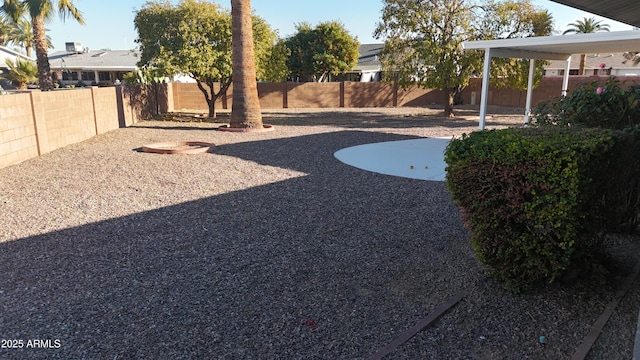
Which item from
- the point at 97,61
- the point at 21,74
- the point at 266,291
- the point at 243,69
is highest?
the point at 97,61

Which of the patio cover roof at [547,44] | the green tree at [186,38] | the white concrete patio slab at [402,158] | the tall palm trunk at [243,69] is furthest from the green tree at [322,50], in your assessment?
the patio cover roof at [547,44]

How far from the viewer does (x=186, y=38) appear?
1962 centimetres

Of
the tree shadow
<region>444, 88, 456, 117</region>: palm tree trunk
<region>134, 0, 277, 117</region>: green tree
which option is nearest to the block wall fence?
<region>134, 0, 277, 117</region>: green tree

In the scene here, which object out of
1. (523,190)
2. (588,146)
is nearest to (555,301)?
(523,190)

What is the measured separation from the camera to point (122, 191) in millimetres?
7965

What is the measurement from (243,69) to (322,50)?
21.7 m

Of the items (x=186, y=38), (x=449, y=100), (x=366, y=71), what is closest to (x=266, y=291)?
(x=186, y=38)

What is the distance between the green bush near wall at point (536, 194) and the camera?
339cm

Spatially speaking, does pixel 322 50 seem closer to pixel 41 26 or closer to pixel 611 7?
pixel 41 26

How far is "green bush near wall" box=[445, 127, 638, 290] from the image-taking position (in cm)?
339

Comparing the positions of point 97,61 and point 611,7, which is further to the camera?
point 97,61

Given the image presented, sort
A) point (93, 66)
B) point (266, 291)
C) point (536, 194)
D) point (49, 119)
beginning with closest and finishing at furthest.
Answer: point (536, 194)
point (266, 291)
point (49, 119)
point (93, 66)

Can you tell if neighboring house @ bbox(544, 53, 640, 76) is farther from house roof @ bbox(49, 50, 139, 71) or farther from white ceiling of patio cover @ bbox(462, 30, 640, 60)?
house roof @ bbox(49, 50, 139, 71)

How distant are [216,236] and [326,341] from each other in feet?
8.66
